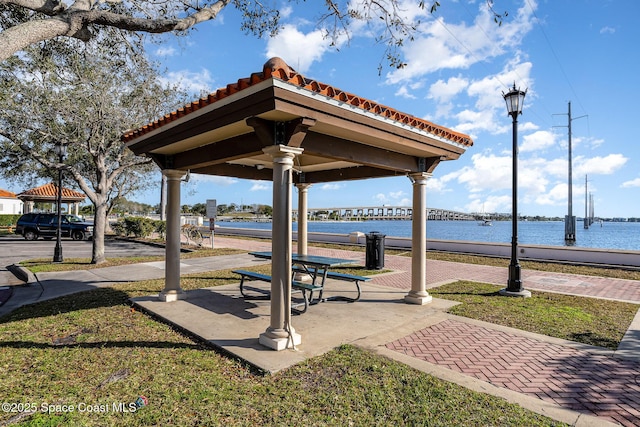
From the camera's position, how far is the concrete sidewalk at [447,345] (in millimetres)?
3426

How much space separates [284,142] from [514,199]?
6951mm

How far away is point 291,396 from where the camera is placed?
3.36 metres

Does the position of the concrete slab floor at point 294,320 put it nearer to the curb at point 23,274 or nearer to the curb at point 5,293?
the curb at point 5,293

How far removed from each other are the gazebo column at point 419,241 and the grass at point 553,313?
0.68 meters

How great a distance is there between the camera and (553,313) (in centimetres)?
645

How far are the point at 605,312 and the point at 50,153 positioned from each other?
19680 millimetres

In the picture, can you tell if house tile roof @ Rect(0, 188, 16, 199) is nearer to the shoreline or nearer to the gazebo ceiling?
the shoreline

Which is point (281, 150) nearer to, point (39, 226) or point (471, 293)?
point (471, 293)

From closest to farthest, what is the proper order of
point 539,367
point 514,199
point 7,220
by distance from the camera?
point 539,367 < point 514,199 < point 7,220

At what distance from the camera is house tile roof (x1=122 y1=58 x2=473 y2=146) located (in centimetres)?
380

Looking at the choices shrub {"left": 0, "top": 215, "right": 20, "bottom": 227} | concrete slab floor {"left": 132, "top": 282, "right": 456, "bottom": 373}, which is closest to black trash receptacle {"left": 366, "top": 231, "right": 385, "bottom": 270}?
concrete slab floor {"left": 132, "top": 282, "right": 456, "bottom": 373}

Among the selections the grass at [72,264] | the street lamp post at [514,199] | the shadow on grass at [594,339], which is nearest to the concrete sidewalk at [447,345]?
the shadow on grass at [594,339]

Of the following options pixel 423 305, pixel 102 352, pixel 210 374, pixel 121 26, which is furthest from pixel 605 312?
pixel 121 26

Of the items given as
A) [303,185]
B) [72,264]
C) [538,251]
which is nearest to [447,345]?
[303,185]
